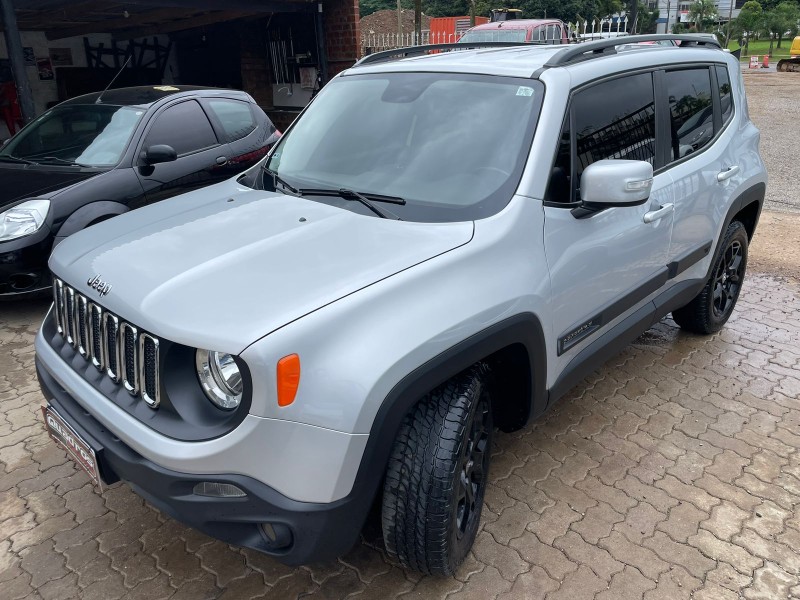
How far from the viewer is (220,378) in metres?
1.98

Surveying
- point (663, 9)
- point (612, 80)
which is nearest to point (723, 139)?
point (612, 80)

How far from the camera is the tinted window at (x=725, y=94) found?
13.2 feet

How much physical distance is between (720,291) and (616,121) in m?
2.04

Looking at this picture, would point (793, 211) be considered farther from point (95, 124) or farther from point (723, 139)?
point (95, 124)

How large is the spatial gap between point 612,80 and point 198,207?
2.01m

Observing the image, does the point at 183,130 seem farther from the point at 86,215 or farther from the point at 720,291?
the point at 720,291

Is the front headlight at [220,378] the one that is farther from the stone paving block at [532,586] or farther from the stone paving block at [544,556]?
the stone paving block at [544,556]

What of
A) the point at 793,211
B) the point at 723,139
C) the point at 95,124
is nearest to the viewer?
the point at 723,139

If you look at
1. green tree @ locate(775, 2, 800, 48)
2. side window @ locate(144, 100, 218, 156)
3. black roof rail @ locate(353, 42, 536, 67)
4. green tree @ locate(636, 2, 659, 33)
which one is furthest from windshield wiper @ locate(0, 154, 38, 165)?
green tree @ locate(636, 2, 659, 33)

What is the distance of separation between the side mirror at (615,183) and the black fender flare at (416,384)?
557mm

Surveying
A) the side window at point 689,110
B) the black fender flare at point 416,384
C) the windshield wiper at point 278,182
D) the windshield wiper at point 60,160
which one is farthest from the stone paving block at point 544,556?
the windshield wiper at point 60,160

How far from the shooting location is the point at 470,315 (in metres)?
2.21

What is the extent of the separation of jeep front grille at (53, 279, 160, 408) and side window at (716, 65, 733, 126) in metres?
3.63

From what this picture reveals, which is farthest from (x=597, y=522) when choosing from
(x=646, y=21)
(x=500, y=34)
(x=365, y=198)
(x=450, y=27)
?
(x=646, y=21)
